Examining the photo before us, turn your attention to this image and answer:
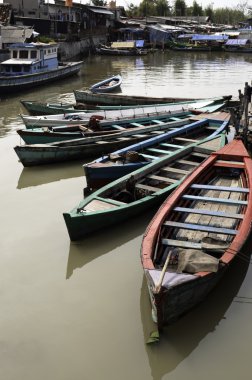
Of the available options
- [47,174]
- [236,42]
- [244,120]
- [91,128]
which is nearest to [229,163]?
[244,120]

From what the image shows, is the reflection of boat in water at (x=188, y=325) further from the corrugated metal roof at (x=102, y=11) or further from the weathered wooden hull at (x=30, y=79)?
the corrugated metal roof at (x=102, y=11)

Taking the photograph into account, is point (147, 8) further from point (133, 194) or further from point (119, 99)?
point (133, 194)

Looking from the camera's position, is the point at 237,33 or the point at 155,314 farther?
the point at 237,33

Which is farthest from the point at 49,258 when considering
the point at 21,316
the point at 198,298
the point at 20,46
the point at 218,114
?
the point at 20,46

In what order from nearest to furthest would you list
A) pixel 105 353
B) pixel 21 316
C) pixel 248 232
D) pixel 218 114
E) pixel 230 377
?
pixel 230 377 < pixel 105 353 < pixel 21 316 < pixel 248 232 < pixel 218 114

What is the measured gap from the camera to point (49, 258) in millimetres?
7793

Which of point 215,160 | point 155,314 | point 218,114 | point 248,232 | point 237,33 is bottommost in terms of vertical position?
point 155,314

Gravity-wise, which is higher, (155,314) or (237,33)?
(237,33)

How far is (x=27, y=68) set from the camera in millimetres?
24656

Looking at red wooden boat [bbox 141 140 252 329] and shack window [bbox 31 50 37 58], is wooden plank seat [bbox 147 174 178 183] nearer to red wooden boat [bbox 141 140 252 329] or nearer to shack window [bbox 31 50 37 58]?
red wooden boat [bbox 141 140 252 329]

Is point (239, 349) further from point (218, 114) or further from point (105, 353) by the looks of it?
point (218, 114)

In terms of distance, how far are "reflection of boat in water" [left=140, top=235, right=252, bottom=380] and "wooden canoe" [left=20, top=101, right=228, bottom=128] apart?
860cm

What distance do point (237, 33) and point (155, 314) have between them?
59517mm

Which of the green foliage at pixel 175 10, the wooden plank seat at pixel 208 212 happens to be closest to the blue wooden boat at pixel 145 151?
the wooden plank seat at pixel 208 212
